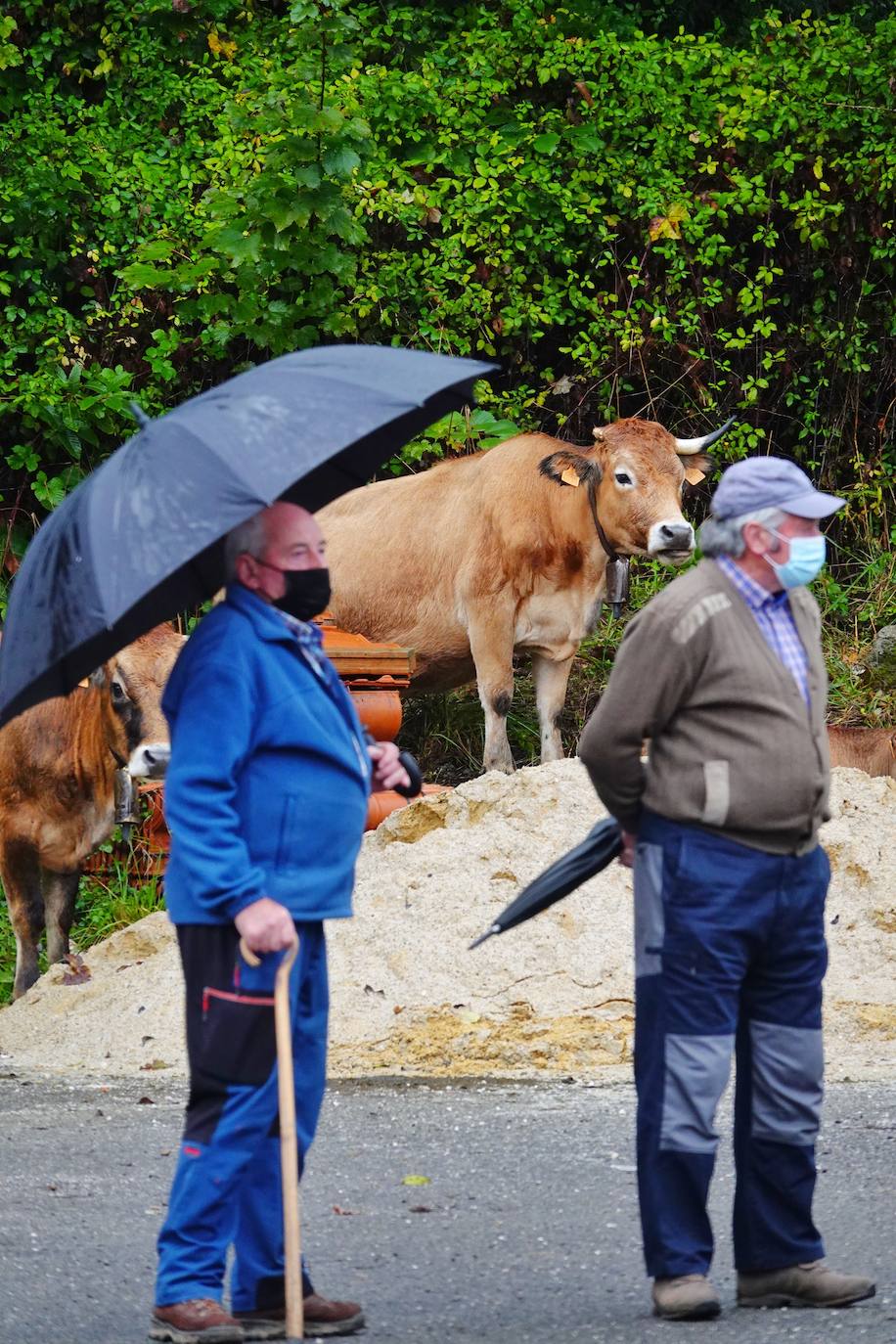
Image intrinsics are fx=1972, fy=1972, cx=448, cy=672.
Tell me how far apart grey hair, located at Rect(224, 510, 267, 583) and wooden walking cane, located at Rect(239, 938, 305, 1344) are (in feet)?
2.74

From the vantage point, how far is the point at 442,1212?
17.6 feet

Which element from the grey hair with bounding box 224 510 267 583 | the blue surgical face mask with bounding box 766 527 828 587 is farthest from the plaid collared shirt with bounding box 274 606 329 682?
the blue surgical face mask with bounding box 766 527 828 587

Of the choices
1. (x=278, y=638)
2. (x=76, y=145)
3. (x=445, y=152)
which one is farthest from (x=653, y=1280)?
(x=76, y=145)

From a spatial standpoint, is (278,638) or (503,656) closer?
(278,638)

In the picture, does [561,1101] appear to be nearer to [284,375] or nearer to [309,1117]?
[309,1117]

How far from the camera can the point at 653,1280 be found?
4434mm

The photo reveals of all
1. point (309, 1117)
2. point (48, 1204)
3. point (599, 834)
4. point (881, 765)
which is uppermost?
point (599, 834)

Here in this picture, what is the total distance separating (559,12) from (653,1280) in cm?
1153

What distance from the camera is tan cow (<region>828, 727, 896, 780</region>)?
10.6m

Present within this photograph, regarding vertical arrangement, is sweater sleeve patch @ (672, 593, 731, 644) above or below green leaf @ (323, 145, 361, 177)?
below

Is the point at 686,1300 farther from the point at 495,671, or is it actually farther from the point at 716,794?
the point at 495,671

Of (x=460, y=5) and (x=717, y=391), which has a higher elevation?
(x=460, y=5)

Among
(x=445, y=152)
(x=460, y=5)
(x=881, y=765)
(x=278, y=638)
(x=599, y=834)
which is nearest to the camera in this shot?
(x=278, y=638)

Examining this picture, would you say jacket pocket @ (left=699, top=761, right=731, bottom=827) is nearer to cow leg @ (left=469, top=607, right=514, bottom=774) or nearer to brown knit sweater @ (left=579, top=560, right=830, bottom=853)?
brown knit sweater @ (left=579, top=560, right=830, bottom=853)
